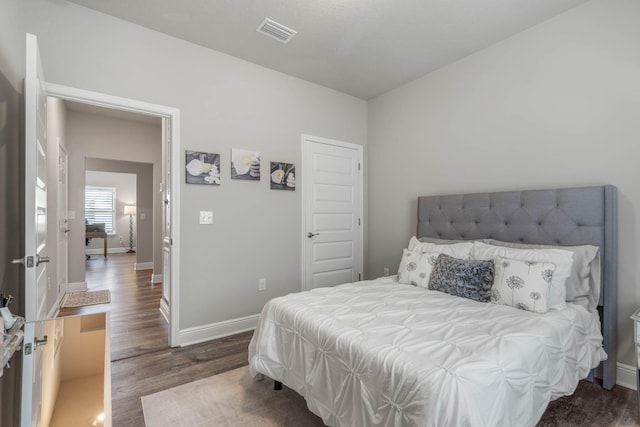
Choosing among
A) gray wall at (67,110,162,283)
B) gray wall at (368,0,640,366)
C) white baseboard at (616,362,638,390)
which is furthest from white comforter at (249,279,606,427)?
gray wall at (67,110,162,283)

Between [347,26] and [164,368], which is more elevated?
[347,26]

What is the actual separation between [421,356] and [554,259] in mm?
1403

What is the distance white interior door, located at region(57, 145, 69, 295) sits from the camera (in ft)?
13.1

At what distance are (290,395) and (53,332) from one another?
138 cm

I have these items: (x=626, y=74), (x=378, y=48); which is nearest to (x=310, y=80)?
(x=378, y=48)

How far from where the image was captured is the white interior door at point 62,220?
13.1 feet

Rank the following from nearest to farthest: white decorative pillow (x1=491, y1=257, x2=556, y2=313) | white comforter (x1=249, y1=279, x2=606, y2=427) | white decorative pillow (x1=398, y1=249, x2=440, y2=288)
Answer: white comforter (x1=249, y1=279, x2=606, y2=427) < white decorative pillow (x1=491, y1=257, x2=556, y2=313) < white decorative pillow (x1=398, y1=249, x2=440, y2=288)

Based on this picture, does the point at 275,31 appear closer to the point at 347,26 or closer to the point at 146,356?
the point at 347,26

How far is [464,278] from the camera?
2.22 metres

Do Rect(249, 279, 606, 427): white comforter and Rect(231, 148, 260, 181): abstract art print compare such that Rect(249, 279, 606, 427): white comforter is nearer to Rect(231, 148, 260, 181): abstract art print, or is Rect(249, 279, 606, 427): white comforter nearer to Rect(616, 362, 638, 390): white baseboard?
Rect(616, 362, 638, 390): white baseboard

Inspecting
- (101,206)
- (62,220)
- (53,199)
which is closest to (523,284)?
(53,199)

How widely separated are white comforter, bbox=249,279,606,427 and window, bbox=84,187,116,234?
9667 millimetres

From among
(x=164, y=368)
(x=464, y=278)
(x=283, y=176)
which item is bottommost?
(x=164, y=368)

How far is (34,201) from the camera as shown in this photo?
1.55 m
